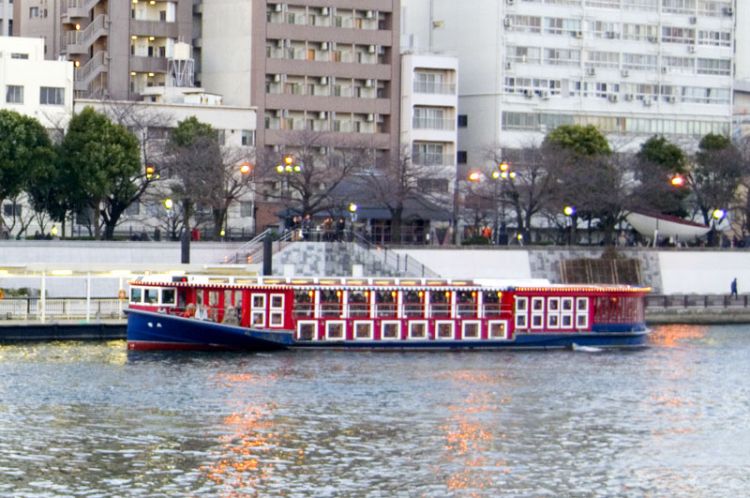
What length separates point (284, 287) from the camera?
6800cm

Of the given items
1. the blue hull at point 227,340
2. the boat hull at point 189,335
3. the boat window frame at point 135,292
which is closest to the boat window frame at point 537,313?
the blue hull at point 227,340

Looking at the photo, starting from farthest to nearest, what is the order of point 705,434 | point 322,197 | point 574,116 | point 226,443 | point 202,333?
point 574,116 → point 322,197 → point 202,333 → point 705,434 → point 226,443

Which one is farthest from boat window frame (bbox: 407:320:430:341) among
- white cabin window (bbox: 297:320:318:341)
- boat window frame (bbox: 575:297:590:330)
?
boat window frame (bbox: 575:297:590:330)

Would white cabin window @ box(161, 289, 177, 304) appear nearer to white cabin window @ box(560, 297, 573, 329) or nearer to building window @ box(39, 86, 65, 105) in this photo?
white cabin window @ box(560, 297, 573, 329)

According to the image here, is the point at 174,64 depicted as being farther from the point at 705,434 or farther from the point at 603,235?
the point at 705,434

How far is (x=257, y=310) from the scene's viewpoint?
6762 cm

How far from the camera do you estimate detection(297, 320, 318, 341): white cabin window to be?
68125 mm

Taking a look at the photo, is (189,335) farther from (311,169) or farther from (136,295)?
(311,169)

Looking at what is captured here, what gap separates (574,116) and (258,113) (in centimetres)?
2125

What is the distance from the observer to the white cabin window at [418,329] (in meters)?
69.7

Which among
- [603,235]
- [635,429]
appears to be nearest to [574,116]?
[603,235]

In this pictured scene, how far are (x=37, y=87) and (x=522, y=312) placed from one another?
3464 centimetres

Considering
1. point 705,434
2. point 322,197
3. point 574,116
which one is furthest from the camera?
point 574,116

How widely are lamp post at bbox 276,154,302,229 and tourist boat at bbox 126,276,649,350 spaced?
20.0m
